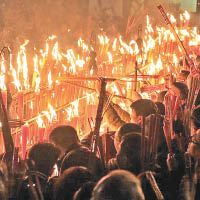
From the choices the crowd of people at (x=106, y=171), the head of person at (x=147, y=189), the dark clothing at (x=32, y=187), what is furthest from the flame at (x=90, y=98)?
the head of person at (x=147, y=189)

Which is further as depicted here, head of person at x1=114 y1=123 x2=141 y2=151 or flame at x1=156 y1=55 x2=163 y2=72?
flame at x1=156 y1=55 x2=163 y2=72

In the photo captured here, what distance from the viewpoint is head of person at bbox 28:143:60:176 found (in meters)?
3.16

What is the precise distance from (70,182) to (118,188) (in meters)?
0.47

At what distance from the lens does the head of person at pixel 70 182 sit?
260 centimetres

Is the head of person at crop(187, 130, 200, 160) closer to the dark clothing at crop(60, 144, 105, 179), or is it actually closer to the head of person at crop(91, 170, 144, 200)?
the dark clothing at crop(60, 144, 105, 179)

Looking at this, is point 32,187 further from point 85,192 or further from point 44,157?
point 44,157

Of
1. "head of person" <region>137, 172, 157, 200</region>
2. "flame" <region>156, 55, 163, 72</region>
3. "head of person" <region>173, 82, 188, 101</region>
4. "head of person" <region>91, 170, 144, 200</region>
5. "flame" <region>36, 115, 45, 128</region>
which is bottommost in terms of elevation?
"head of person" <region>137, 172, 157, 200</region>

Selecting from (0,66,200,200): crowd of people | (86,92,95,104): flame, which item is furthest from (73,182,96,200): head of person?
(86,92,95,104): flame

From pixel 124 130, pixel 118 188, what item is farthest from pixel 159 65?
pixel 118 188

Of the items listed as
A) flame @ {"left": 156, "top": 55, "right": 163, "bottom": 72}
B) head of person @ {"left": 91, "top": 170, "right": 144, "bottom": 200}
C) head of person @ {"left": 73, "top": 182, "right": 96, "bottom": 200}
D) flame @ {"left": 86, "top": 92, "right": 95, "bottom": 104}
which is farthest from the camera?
flame @ {"left": 156, "top": 55, "right": 163, "bottom": 72}

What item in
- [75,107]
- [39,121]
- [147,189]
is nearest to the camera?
[147,189]

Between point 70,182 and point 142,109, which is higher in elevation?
point 142,109

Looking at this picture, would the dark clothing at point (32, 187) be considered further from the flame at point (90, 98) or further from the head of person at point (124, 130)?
the flame at point (90, 98)

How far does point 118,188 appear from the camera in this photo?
2258 mm
